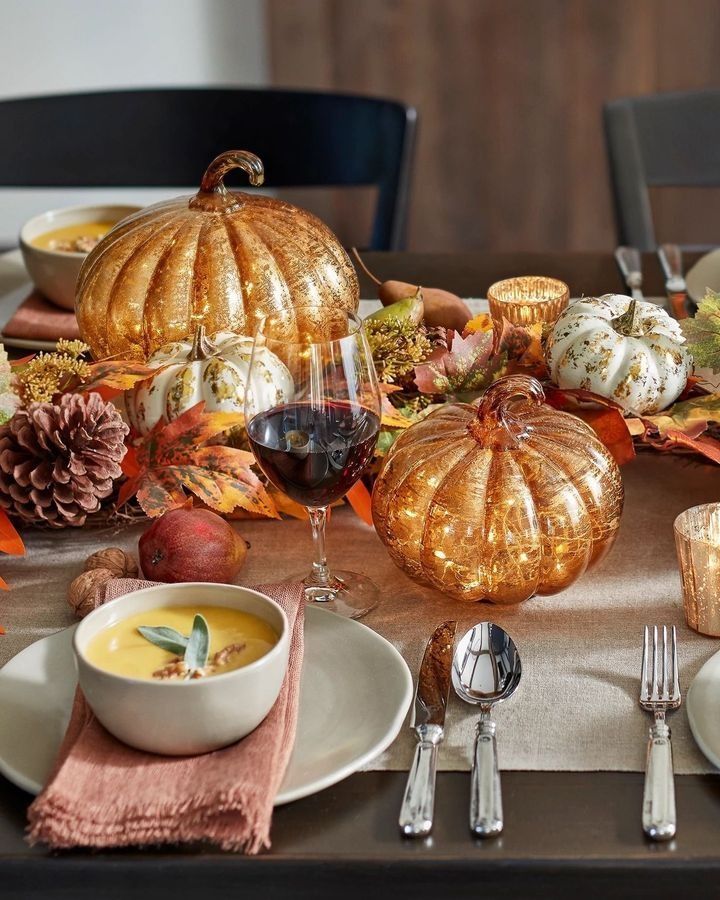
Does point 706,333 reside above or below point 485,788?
above

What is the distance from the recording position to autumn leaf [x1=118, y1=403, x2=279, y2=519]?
3.00 ft

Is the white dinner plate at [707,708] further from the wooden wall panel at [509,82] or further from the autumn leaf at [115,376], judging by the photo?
the wooden wall panel at [509,82]

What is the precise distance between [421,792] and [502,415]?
304 mm

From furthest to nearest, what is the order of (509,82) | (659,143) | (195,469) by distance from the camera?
(509,82) → (659,143) → (195,469)

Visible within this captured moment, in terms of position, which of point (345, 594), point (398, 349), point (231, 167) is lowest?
point (345, 594)

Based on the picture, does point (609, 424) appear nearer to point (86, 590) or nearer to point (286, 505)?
point (286, 505)

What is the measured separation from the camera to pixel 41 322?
4.35 ft

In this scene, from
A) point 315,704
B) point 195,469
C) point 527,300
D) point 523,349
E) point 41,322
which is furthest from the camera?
point 41,322

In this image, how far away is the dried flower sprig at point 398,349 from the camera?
3.31 ft

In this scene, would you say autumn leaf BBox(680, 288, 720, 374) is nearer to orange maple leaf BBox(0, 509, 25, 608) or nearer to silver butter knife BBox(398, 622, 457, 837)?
silver butter knife BBox(398, 622, 457, 837)

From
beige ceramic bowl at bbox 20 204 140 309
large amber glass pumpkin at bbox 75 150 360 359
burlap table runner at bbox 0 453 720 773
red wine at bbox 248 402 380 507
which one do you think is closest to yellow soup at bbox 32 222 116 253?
beige ceramic bowl at bbox 20 204 140 309

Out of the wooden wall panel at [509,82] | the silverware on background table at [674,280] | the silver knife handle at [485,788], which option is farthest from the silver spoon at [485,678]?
the wooden wall panel at [509,82]

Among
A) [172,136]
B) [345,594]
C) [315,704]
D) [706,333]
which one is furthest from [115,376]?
[172,136]

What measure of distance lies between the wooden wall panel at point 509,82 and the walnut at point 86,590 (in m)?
2.36
